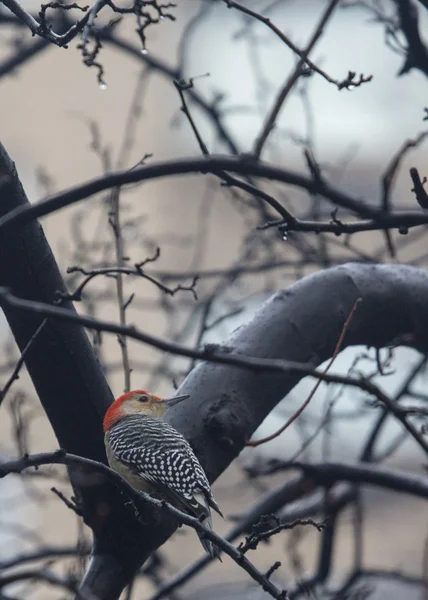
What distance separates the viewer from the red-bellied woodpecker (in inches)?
116

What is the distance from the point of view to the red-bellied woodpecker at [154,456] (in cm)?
295

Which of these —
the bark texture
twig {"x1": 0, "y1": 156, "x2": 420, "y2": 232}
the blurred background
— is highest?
the blurred background

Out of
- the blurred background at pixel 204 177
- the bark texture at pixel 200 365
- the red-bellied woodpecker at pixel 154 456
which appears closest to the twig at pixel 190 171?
the bark texture at pixel 200 365

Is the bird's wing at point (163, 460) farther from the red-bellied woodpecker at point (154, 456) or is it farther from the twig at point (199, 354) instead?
the twig at point (199, 354)

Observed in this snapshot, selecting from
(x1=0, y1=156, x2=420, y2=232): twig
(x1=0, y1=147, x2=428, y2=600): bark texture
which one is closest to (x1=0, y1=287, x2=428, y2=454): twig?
(x1=0, y1=156, x2=420, y2=232): twig

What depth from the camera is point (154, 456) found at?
348 centimetres

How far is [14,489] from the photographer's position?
35.4ft

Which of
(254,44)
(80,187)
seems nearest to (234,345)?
(80,187)

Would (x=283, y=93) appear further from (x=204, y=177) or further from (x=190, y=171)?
Result: (x=204, y=177)

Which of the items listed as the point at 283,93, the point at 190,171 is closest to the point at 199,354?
the point at 190,171

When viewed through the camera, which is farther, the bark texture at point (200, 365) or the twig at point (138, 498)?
the bark texture at point (200, 365)

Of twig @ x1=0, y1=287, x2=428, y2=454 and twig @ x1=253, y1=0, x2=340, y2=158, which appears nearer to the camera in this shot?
twig @ x1=0, y1=287, x2=428, y2=454

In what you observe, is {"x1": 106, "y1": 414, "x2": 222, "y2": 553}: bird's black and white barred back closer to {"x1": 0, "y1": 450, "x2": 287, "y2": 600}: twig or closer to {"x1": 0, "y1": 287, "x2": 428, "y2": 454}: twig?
{"x1": 0, "y1": 450, "x2": 287, "y2": 600}: twig

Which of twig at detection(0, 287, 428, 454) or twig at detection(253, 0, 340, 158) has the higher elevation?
twig at detection(253, 0, 340, 158)
